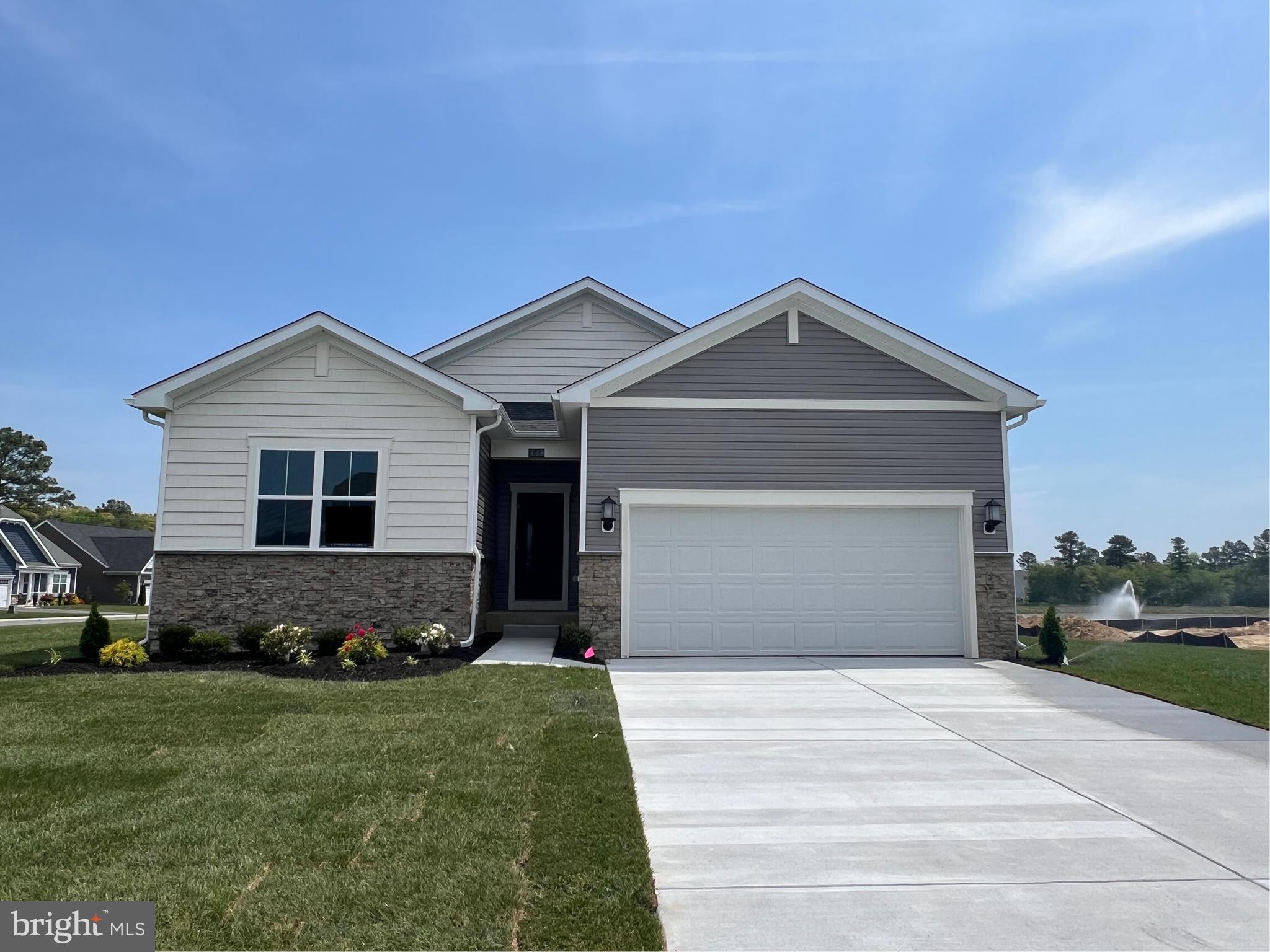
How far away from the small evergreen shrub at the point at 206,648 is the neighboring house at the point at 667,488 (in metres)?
0.86

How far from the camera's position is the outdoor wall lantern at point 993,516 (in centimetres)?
1187

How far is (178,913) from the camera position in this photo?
3113 millimetres

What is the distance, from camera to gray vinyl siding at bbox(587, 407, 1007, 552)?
11.9 metres

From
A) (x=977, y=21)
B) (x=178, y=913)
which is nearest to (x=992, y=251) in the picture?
(x=977, y=21)

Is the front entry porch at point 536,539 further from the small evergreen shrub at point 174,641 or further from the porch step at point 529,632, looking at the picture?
the small evergreen shrub at point 174,641

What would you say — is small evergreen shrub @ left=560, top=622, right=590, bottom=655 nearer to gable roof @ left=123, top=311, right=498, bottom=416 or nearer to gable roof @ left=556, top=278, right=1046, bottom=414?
gable roof @ left=556, top=278, right=1046, bottom=414

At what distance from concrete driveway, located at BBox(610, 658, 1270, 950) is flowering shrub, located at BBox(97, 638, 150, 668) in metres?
6.51

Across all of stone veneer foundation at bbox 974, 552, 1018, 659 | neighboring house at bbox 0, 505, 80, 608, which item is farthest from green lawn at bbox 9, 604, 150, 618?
stone veneer foundation at bbox 974, 552, 1018, 659

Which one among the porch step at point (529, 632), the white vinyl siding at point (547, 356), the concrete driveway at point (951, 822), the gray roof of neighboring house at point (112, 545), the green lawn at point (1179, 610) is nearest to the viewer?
the concrete driveway at point (951, 822)

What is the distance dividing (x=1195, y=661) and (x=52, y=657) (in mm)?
15817

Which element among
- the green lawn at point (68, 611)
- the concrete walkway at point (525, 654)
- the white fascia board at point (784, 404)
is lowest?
the green lawn at point (68, 611)

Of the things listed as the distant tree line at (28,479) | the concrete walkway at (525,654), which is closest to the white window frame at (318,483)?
the concrete walkway at (525,654)

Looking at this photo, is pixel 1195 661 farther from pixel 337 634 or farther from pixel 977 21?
pixel 337 634

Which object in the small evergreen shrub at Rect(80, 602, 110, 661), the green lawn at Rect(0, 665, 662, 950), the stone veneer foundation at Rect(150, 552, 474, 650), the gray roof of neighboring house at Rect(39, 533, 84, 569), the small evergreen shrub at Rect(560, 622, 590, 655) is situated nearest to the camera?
the green lawn at Rect(0, 665, 662, 950)
